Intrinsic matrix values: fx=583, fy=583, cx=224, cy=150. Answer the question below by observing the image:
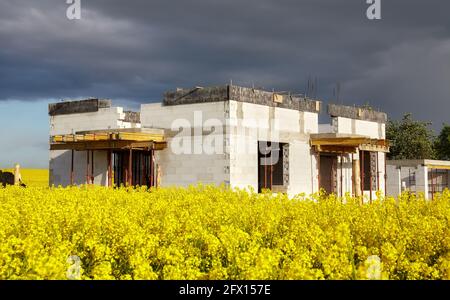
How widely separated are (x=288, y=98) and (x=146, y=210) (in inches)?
710

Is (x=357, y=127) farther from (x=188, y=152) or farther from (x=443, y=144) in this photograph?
(x=443, y=144)

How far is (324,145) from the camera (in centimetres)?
2997

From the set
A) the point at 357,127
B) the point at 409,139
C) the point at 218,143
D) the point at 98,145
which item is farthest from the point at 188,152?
the point at 409,139

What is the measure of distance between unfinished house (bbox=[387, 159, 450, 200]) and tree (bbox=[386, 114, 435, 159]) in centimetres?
1807

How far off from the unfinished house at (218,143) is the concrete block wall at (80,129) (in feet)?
0.18

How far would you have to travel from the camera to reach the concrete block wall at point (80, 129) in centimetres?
3055

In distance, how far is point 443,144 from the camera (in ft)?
212

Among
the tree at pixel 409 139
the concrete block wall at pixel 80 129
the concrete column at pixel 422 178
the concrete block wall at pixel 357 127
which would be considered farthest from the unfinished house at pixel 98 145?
the tree at pixel 409 139

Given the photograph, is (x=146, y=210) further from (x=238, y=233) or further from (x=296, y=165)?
(x=296, y=165)

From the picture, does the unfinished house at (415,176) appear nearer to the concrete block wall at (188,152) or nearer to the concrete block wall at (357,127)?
the concrete block wall at (357,127)

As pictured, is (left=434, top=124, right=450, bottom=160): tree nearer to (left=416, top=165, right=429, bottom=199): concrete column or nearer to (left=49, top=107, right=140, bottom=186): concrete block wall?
(left=416, top=165, right=429, bottom=199): concrete column

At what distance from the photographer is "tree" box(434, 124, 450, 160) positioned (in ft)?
209

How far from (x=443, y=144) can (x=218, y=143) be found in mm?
45609
